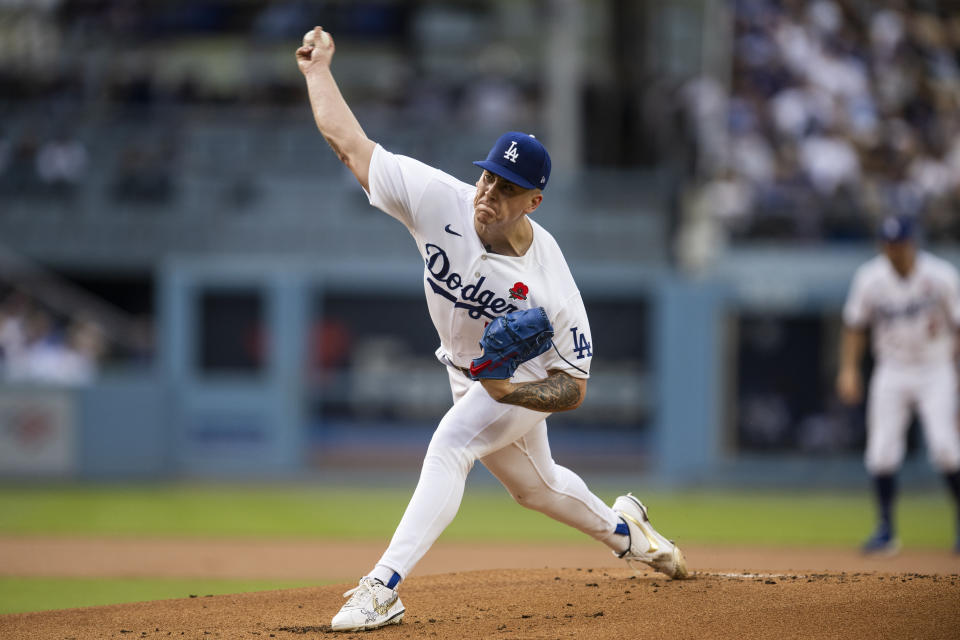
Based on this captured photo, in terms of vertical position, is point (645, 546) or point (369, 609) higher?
point (645, 546)

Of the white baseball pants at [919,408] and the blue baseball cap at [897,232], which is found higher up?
the blue baseball cap at [897,232]

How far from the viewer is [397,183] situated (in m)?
4.61

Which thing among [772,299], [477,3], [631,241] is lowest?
[772,299]

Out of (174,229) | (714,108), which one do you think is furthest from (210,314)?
(714,108)

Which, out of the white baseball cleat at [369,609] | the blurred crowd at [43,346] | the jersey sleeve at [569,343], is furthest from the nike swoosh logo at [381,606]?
the blurred crowd at [43,346]

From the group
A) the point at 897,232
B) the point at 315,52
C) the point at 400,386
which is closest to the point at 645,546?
the point at 315,52

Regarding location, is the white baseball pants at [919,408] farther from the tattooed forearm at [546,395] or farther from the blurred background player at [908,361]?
the tattooed forearm at [546,395]

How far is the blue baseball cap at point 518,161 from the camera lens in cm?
446

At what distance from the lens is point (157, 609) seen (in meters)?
5.24

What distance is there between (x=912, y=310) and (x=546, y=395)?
15.7 feet

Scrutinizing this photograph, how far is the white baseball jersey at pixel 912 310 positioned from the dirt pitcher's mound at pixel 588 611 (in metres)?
3.21

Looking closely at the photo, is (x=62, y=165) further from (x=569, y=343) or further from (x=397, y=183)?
(x=569, y=343)

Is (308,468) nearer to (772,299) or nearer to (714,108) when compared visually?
(772,299)

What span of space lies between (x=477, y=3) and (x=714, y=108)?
5485mm
